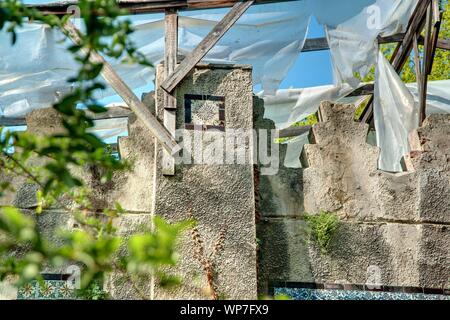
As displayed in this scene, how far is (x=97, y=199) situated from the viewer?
19.9 feet

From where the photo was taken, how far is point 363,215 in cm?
609

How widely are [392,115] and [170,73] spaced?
8.63 feet

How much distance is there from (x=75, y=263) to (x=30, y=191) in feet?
2.50

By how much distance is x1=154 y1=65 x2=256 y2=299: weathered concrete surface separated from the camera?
5.45 m

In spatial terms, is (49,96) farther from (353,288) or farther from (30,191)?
(353,288)

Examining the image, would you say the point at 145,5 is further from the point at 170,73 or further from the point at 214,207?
the point at 214,207

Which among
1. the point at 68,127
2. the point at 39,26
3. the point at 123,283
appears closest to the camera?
the point at 68,127

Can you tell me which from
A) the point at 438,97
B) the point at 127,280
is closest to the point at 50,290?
the point at 127,280

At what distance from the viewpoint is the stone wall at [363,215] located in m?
5.91

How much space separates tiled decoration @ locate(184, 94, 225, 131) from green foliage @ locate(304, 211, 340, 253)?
1.12 m

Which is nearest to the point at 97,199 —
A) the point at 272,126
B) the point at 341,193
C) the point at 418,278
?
the point at 272,126

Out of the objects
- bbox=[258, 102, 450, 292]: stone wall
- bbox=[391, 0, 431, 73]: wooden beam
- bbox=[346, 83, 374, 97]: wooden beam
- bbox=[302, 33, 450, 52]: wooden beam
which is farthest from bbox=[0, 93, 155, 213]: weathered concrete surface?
bbox=[346, 83, 374, 97]: wooden beam

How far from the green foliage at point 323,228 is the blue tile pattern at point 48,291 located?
6.81ft
